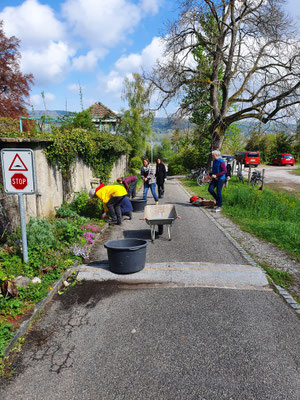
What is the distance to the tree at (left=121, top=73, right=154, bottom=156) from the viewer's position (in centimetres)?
2977

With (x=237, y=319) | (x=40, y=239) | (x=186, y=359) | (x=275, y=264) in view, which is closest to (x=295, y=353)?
(x=237, y=319)

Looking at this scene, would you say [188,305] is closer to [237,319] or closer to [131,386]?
[237,319]

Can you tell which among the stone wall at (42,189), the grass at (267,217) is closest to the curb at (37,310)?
the stone wall at (42,189)

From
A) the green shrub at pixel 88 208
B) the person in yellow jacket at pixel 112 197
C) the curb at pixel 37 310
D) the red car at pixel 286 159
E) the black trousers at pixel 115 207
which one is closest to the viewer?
the curb at pixel 37 310

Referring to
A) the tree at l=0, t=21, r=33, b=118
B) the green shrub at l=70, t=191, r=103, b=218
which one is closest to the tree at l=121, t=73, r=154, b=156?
the tree at l=0, t=21, r=33, b=118

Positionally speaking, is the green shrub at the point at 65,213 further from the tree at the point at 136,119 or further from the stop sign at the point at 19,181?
the tree at the point at 136,119

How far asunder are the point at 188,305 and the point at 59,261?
2.71m

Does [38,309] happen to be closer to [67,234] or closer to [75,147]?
[67,234]

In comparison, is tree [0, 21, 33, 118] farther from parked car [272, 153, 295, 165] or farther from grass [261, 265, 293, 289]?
parked car [272, 153, 295, 165]

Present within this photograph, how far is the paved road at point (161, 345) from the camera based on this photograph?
2807mm

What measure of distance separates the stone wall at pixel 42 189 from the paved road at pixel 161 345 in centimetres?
298

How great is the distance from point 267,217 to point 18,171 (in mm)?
8147

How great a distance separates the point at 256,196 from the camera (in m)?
11.4

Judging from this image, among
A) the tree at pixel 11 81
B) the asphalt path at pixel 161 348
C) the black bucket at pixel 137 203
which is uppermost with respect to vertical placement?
the tree at pixel 11 81
